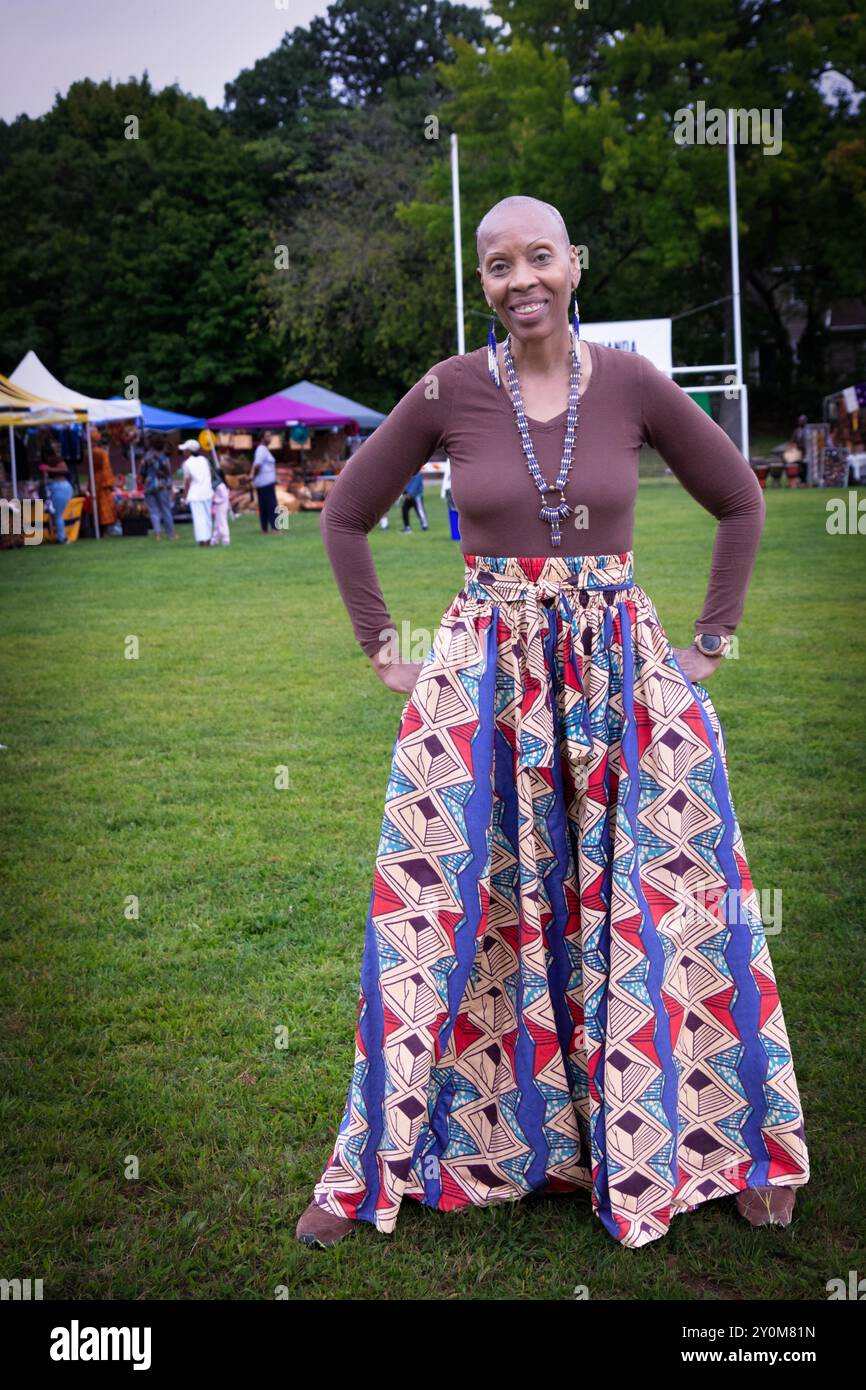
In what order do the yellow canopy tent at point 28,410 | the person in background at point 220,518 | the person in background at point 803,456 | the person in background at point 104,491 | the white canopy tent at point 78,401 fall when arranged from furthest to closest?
the person in background at point 803,456
the person in background at point 104,491
the white canopy tent at point 78,401
the person in background at point 220,518
the yellow canopy tent at point 28,410

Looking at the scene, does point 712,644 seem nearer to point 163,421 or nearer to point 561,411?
point 561,411

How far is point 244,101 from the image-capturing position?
5309cm

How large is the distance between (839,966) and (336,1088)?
1.74m

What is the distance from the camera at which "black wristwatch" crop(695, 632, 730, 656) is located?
3.02 metres

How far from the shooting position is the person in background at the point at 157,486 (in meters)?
22.9

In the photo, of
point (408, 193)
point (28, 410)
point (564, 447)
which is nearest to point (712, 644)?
point (564, 447)

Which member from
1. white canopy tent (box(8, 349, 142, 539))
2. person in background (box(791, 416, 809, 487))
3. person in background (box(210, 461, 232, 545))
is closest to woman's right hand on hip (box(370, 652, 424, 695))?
person in background (box(210, 461, 232, 545))

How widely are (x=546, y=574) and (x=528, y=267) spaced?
2.12 feet

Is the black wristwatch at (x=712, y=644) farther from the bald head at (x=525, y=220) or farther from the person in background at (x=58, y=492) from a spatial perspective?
the person in background at (x=58, y=492)

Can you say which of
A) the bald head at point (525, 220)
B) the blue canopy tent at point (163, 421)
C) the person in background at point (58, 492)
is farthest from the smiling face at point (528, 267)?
the blue canopy tent at point (163, 421)

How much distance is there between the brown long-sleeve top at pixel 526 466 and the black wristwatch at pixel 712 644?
0.43 ft

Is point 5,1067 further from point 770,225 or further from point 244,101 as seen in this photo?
point 244,101

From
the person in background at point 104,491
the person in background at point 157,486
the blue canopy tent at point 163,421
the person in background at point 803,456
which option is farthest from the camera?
the person in background at point 803,456
